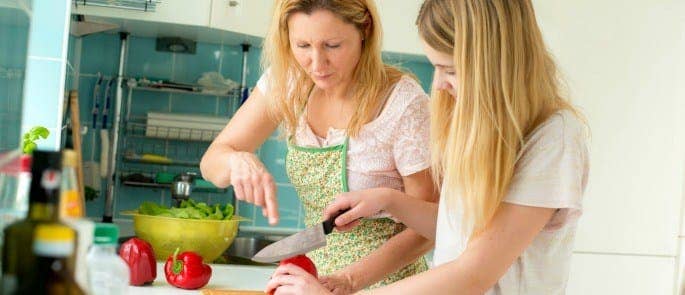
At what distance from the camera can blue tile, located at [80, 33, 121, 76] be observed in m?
3.21

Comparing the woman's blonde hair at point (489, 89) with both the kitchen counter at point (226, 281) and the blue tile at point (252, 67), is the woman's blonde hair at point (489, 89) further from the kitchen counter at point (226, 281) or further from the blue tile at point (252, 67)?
the blue tile at point (252, 67)

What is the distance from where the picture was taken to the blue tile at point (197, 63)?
3316 mm

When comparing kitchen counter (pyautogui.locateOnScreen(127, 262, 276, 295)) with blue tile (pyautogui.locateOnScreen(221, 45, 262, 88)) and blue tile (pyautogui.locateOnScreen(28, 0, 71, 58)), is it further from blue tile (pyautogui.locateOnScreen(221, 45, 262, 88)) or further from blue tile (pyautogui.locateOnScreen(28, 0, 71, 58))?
blue tile (pyautogui.locateOnScreen(221, 45, 262, 88))

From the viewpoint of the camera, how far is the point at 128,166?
321cm

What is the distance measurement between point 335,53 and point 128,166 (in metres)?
1.84

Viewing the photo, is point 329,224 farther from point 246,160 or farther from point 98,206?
point 98,206

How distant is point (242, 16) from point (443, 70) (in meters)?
1.74

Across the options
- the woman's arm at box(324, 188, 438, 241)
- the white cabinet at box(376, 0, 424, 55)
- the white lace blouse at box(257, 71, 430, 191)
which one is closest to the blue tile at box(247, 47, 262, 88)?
the white cabinet at box(376, 0, 424, 55)

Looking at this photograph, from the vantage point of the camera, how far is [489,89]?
121 cm

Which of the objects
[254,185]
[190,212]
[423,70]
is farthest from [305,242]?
[423,70]

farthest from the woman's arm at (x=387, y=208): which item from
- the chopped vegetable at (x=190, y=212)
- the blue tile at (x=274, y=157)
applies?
the blue tile at (x=274, y=157)

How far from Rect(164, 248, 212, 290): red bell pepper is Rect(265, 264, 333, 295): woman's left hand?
309mm

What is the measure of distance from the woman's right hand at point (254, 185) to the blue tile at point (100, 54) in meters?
1.89

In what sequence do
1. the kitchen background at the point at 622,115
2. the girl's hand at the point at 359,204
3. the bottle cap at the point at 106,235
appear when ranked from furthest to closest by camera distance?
the kitchen background at the point at 622,115, the girl's hand at the point at 359,204, the bottle cap at the point at 106,235
